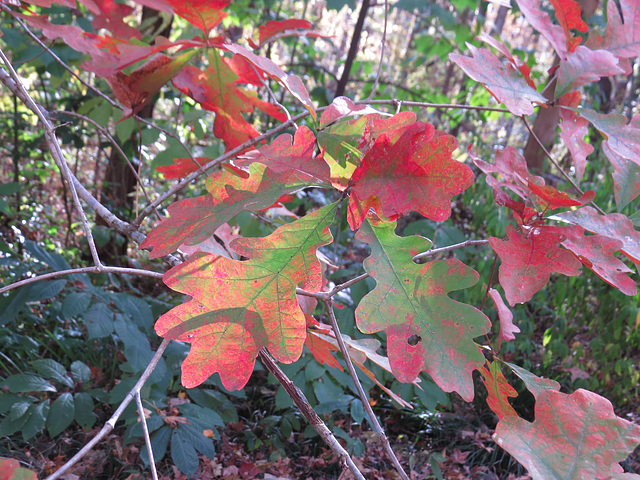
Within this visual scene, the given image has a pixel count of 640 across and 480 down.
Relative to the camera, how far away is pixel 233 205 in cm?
44

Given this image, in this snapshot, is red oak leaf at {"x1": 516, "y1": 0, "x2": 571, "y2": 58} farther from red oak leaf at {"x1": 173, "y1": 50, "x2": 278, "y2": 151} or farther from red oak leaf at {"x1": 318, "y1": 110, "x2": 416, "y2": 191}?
red oak leaf at {"x1": 173, "y1": 50, "x2": 278, "y2": 151}

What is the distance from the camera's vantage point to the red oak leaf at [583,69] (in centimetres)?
55

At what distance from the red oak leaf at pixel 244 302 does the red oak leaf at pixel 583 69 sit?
355mm

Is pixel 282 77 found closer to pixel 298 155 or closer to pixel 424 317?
pixel 298 155

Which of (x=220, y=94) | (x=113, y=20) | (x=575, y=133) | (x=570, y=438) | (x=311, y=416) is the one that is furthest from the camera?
(x=113, y=20)

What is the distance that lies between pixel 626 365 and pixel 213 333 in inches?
113

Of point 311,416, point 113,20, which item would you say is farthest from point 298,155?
point 113,20

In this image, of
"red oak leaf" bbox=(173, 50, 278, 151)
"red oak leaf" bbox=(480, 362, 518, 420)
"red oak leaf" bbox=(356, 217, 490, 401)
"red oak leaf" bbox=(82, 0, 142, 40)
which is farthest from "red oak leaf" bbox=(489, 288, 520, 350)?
"red oak leaf" bbox=(82, 0, 142, 40)

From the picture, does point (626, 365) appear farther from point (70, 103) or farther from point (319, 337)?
point (70, 103)

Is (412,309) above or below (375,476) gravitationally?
above

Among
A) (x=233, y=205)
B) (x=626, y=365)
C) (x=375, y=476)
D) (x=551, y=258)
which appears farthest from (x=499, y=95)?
(x=626, y=365)

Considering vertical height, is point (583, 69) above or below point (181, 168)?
above

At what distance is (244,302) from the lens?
1.43ft

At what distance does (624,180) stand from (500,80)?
19 cm
